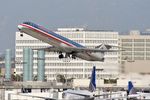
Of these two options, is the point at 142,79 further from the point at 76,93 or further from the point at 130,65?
the point at 76,93

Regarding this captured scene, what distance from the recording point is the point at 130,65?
15025 centimetres

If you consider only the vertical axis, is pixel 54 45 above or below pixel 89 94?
above

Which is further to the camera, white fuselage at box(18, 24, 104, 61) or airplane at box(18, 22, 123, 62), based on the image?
Result: airplane at box(18, 22, 123, 62)

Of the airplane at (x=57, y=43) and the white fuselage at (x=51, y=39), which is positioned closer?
the white fuselage at (x=51, y=39)

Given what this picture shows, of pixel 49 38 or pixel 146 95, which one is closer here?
pixel 49 38

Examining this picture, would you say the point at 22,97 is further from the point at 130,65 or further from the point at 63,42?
the point at 130,65

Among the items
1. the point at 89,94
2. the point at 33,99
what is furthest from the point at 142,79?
the point at 33,99

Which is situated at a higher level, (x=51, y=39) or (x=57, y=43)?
(x=51, y=39)

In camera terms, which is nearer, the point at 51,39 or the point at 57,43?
the point at 51,39

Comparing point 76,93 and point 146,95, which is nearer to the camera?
point 76,93

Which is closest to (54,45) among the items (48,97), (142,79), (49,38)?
(49,38)

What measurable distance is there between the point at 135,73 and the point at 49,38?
2072 centimetres

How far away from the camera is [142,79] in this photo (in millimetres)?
158500

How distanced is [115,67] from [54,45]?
1918 centimetres
